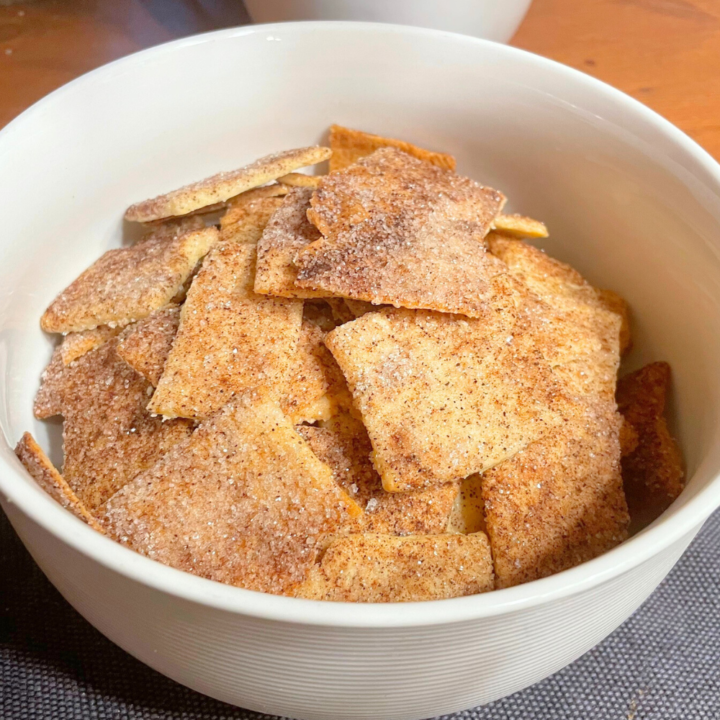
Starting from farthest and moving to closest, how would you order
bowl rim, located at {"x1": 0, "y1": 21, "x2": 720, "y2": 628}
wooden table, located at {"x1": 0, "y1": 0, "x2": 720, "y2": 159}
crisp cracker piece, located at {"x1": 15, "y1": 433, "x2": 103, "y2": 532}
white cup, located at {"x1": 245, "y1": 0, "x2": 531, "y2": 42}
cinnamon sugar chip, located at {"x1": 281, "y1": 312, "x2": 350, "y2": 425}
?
1. wooden table, located at {"x1": 0, "y1": 0, "x2": 720, "y2": 159}
2. white cup, located at {"x1": 245, "y1": 0, "x2": 531, "y2": 42}
3. cinnamon sugar chip, located at {"x1": 281, "y1": 312, "x2": 350, "y2": 425}
4. crisp cracker piece, located at {"x1": 15, "y1": 433, "x2": 103, "y2": 532}
5. bowl rim, located at {"x1": 0, "y1": 21, "x2": 720, "y2": 628}

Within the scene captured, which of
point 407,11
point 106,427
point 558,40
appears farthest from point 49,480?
point 558,40

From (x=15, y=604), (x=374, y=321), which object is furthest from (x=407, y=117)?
(x=15, y=604)

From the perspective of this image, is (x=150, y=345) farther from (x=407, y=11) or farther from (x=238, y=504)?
(x=407, y=11)

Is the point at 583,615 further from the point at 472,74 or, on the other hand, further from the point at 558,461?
the point at 472,74

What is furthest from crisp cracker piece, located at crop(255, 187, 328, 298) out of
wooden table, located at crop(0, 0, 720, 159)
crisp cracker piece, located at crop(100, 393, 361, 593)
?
wooden table, located at crop(0, 0, 720, 159)

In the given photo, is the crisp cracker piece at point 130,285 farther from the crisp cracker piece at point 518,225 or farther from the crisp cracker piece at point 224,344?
the crisp cracker piece at point 518,225

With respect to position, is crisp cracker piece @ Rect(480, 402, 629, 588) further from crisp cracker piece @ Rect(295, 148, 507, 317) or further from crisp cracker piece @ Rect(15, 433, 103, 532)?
crisp cracker piece @ Rect(15, 433, 103, 532)

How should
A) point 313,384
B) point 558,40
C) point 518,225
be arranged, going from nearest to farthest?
point 313,384 → point 518,225 → point 558,40
